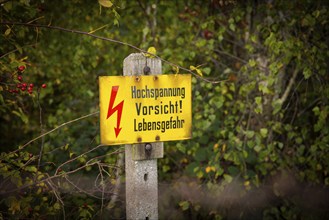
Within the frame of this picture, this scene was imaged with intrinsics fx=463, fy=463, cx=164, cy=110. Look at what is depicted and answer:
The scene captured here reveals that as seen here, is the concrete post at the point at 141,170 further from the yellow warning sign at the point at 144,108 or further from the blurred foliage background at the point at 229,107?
the blurred foliage background at the point at 229,107

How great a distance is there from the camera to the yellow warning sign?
223 cm

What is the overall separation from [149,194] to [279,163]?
8.06ft

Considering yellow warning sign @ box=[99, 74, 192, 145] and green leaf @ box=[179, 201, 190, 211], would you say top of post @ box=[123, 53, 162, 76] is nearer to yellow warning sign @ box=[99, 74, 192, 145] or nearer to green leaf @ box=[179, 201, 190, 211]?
yellow warning sign @ box=[99, 74, 192, 145]

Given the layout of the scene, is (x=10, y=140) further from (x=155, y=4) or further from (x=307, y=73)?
(x=307, y=73)

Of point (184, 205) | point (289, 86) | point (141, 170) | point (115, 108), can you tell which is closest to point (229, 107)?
point (289, 86)

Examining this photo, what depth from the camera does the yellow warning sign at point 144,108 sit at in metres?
2.23

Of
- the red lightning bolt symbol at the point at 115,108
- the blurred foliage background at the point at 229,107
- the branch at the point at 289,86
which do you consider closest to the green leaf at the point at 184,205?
the blurred foliage background at the point at 229,107

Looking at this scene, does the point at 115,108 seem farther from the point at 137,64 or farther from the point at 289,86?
the point at 289,86

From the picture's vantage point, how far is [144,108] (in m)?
2.30

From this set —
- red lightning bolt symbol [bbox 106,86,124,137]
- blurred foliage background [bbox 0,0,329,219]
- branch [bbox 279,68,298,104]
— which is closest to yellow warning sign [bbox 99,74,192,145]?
red lightning bolt symbol [bbox 106,86,124,137]

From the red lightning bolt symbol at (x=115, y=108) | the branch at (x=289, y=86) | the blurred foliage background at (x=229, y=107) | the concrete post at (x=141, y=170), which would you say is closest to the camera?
the red lightning bolt symbol at (x=115, y=108)

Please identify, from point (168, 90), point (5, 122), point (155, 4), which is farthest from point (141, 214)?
point (5, 122)

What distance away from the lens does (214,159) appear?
A: 443cm

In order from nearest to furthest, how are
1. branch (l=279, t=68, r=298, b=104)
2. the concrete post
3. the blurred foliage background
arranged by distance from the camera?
the concrete post < the blurred foliage background < branch (l=279, t=68, r=298, b=104)
